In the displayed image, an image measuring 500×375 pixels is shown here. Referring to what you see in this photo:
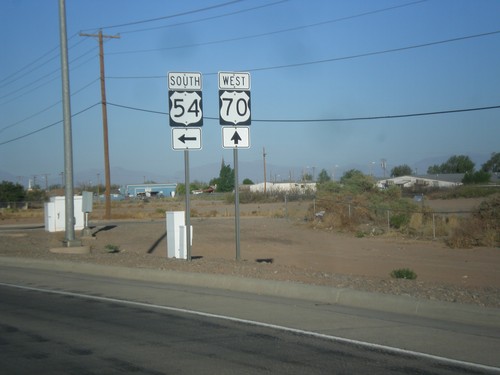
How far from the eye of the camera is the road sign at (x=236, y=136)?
17.0 meters

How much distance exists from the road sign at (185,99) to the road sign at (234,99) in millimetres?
801

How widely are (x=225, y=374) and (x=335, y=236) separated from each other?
32132 millimetres

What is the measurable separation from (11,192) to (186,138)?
94.7 m

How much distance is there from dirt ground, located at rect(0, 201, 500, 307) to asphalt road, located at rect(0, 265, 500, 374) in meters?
2.22

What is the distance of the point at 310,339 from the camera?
9.22m

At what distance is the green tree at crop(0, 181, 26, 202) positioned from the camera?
102 metres

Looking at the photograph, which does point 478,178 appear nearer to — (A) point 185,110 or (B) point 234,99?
(B) point 234,99

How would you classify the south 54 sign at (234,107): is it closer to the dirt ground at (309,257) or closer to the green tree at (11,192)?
the dirt ground at (309,257)

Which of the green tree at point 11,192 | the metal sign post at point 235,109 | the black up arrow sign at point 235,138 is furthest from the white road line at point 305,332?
the green tree at point 11,192

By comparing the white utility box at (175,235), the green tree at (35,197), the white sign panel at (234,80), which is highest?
the white sign panel at (234,80)

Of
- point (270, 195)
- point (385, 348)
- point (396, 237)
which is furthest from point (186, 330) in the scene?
point (270, 195)

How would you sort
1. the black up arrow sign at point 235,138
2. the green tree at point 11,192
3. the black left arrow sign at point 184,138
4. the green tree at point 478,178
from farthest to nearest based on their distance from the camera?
1. the green tree at point 11,192
2. the green tree at point 478,178
3. the black left arrow sign at point 184,138
4. the black up arrow sign at point 235,138

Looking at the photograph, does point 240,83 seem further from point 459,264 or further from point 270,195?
point 270,195

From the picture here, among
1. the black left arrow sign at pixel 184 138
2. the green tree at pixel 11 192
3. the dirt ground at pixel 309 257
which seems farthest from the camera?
the green tree at pixel 11 192
